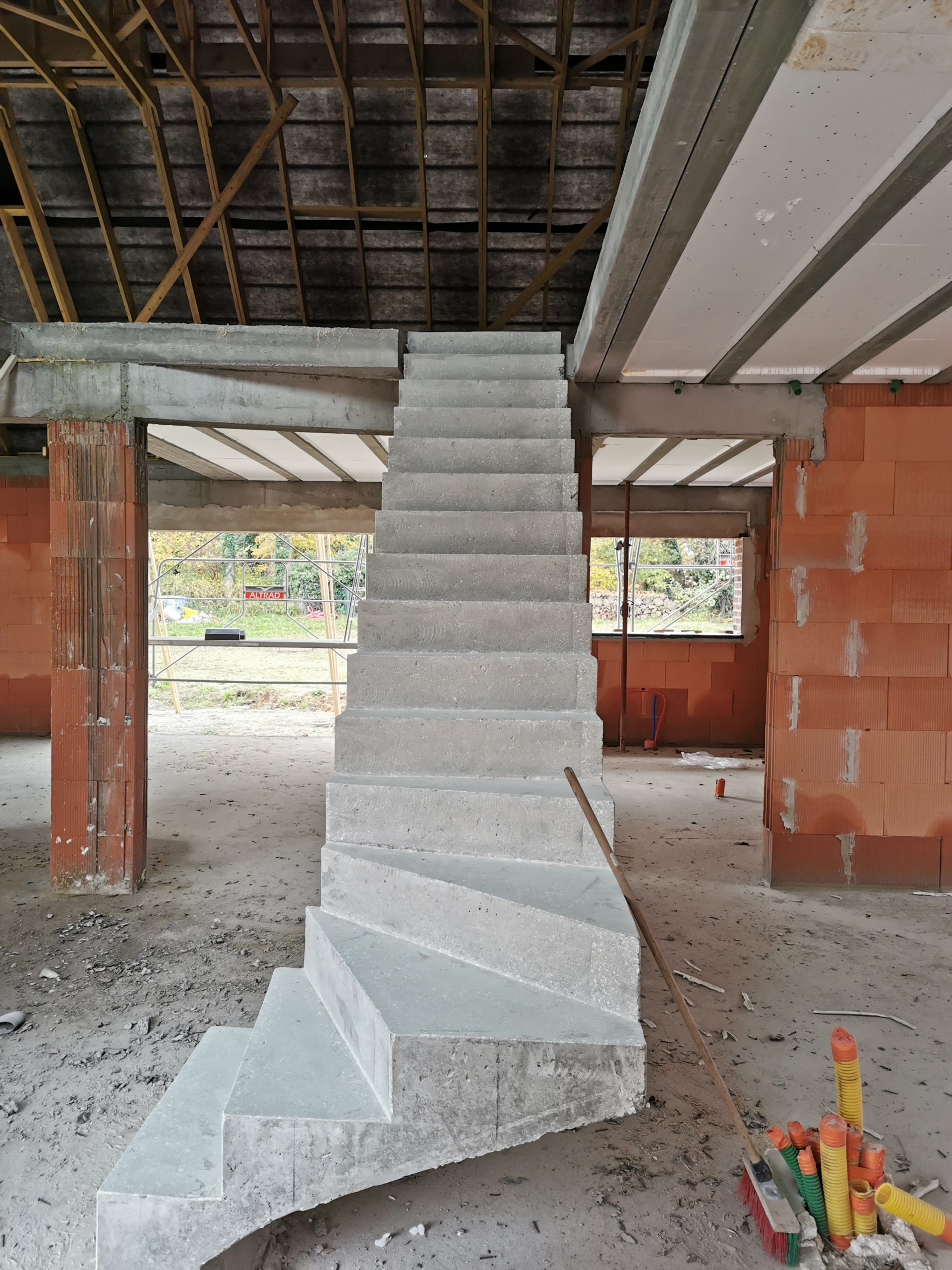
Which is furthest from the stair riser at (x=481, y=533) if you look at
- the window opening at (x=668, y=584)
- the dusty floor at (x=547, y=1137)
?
the window opening at (x=668, y=584)

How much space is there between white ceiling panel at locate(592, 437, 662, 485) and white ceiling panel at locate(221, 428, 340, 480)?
2310 millimetres

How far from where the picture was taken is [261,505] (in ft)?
27.4

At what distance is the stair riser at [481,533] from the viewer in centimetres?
313

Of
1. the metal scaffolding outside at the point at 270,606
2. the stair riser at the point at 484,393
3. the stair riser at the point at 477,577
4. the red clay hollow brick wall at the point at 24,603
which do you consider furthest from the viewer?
the metal scaffolding outside at the point at 270,606

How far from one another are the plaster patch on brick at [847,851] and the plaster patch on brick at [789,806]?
26 cm

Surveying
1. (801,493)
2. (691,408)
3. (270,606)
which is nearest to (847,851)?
(801,493)

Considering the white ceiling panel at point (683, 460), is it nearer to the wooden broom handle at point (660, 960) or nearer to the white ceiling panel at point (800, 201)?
the white ceiling panel at point (800, 201)

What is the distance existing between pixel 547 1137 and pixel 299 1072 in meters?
1.02

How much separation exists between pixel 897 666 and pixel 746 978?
211cm

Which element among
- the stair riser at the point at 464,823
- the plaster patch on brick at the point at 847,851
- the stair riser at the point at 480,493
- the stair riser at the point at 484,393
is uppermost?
the stair riser at the point at 484,393

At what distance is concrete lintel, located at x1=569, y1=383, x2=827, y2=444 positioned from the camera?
442 cm

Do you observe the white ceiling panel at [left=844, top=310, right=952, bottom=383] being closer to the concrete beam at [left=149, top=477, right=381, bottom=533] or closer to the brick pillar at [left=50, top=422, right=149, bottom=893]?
the brick pillar at [left=50, top=422, right=149, bottom=893]

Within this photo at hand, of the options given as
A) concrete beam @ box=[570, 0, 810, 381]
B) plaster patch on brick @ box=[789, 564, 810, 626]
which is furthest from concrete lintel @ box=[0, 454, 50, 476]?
plaster patch on brick @ box=[789, 564, 810, 626]

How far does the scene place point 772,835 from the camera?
464 cm
